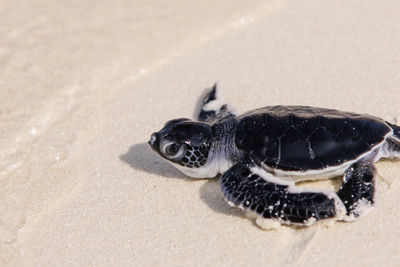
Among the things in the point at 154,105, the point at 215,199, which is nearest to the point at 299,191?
the point at 215,199

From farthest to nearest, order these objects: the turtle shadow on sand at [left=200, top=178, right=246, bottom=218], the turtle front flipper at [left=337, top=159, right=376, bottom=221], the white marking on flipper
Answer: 1. the turtle shadow on sand at [left=200, top=178, right=246, bottom=218]
2. the turtle front flipper at [left=337, top=159, right=376, bottom=221]
3. the white marking on flipper

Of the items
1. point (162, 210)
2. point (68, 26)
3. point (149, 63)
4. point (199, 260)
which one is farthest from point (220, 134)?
point (68, 26)

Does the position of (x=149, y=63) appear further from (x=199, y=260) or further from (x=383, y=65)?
(x=199, y=260)

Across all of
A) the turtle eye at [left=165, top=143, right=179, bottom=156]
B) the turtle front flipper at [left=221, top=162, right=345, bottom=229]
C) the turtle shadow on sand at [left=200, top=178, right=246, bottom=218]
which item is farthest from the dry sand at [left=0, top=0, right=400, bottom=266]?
the turtle eye at [left=165, top=143, right=179, bottom=156]

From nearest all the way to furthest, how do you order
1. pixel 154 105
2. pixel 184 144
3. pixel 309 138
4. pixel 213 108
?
pixel 309 138 → pixel 184 144 → pixel 213 108 → pixel 154 105

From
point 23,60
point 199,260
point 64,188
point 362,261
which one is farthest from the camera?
point 23,60

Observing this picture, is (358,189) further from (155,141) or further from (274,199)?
(155,141)

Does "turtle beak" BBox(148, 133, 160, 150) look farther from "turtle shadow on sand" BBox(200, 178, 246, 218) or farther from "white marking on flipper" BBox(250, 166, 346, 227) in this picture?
"white marking on flipper" BBox(250, 166, 346, 227)
